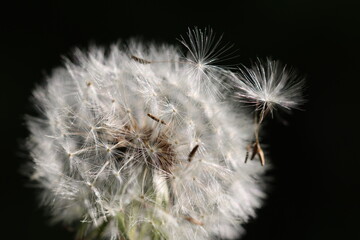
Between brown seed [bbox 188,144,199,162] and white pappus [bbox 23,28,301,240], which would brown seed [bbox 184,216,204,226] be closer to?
white pappus [bbox 23,28,301,240]

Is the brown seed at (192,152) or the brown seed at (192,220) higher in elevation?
the brown seed at (192,152)

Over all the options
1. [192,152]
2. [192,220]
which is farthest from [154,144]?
[192,220]

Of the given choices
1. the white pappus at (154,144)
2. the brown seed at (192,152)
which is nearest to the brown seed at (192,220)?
the white pappus at (154,144)

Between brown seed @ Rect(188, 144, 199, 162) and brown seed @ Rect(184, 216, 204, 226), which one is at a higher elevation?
brown seed @ Rect(188, 144, 199, 162)

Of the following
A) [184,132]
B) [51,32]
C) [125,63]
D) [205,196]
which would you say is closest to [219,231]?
[205,196]

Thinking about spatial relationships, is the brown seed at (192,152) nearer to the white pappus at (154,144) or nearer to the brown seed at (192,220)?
the white pappus at (154,144)

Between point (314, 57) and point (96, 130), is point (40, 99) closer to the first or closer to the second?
point (96, 130)

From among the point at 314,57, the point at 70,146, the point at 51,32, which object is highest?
the point at 314,57

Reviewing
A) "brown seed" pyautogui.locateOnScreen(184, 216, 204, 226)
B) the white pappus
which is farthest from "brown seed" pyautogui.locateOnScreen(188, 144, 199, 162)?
"brown seed" pyautogui.locateOnScreen(184, 216, 204, 226)

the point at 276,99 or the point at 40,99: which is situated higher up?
the point at 276,99
